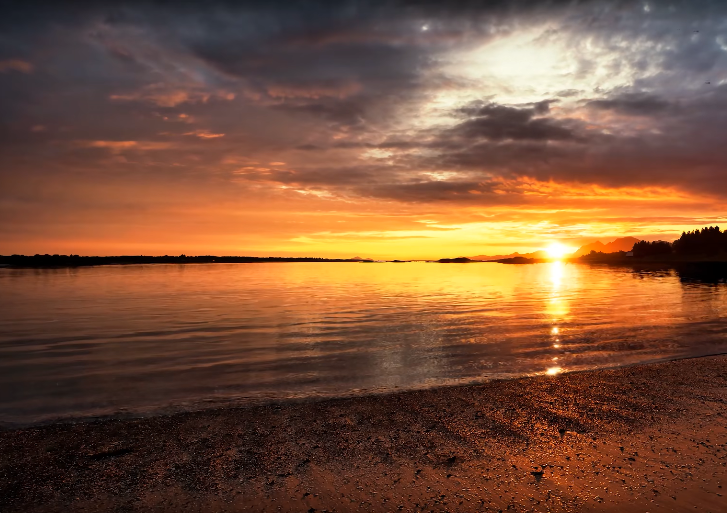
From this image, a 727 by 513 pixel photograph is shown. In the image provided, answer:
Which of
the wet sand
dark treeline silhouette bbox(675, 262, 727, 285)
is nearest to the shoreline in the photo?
the wet sand

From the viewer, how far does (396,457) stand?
7684 mm

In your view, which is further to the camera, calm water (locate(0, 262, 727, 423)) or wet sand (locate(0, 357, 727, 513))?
calm water (locate(0, 262, 727, 423))

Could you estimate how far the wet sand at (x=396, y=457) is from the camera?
6.36m

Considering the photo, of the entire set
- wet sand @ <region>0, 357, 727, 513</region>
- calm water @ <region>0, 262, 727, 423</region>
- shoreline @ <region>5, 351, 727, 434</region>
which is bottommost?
calm water @ <region>0, 262, 727, 423</region>

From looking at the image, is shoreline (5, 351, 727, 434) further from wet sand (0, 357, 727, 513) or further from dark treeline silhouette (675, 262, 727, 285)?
dark treeline silhouette (675, 262, 727, 285)

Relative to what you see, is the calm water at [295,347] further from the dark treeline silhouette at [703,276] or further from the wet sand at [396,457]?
the dark treeline silhouette at [703,276]

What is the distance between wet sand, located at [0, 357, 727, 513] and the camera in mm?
6363

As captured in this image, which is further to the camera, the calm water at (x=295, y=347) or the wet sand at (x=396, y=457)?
the calm water at (x=295, y=347)

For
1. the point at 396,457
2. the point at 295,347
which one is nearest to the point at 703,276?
the point at 295,347

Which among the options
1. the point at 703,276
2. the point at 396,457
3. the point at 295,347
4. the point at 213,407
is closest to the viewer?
the point at 396,457

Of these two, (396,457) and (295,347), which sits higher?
(396,457)

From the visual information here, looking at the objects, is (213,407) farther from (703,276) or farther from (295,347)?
(703,276)

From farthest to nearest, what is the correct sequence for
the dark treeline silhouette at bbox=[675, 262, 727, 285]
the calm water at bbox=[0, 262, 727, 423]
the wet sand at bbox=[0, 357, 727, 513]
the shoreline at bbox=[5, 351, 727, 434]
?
1. the dark treeline silhouette at bbox=[675, 262, 727, 285]
2. the calm water at bbox=[0, 262, 727, 423]
3. the shoreline at bbox=[5, 351, 727, 434]
4. the wet sand at bbox=[0, 357, 727, 513]

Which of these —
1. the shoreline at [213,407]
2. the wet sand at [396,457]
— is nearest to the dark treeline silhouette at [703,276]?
the wet sand at [396,457]
